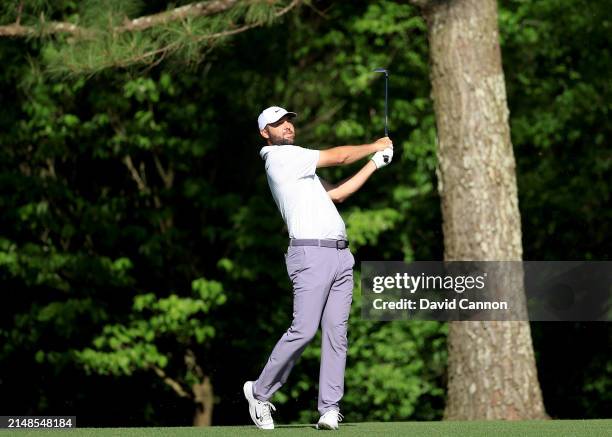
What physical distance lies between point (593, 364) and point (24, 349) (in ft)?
23.2

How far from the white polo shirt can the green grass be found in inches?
43.1

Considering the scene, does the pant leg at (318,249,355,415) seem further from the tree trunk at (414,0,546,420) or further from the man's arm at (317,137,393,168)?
the tree trunk at (414,0,546,420)

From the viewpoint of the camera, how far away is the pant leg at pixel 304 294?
24.3ft

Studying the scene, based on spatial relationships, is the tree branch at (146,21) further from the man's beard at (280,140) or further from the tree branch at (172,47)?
the man's beard at (280,140)

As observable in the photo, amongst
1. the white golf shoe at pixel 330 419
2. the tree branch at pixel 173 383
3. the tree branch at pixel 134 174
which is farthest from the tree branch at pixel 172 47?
the tree branch at pixel 173 383

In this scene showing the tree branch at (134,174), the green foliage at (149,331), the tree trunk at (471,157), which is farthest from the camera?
the tree branch at (134,174)

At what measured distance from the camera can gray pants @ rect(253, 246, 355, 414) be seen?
741 cm

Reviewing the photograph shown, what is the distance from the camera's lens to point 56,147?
15.8m

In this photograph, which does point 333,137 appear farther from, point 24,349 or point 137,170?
point 24,349

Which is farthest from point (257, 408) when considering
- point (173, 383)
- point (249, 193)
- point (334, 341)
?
point (173, 383)

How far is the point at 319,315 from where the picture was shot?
7496 millimetres

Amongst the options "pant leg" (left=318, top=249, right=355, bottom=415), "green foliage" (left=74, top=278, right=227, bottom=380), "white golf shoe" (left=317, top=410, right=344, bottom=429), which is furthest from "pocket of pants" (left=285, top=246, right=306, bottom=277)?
"green foliage" (left=74, top=278, right=227, bottom=380)

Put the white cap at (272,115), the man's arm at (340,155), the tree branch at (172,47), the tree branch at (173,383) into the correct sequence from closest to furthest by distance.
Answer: the man's arm at (340,155) → the white cap at (272,115) → the tree branch at (172,47) → the tree branch at (173,383)

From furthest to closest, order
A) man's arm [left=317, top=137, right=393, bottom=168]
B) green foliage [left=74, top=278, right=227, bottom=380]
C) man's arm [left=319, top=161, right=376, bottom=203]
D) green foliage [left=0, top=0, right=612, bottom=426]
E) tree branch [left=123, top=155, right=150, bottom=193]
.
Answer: tree branch [left=123, top=155, right=150, bottom=193] → green foliage [left=0, top=0, right=612, bottom=426] → green foliage [left=74, top=278, right=227, bottom=380] → man's arm [left=319, top=161, right=376, bottom=203] → man's arm [left=317, top=137, right=393, bottom=168]
